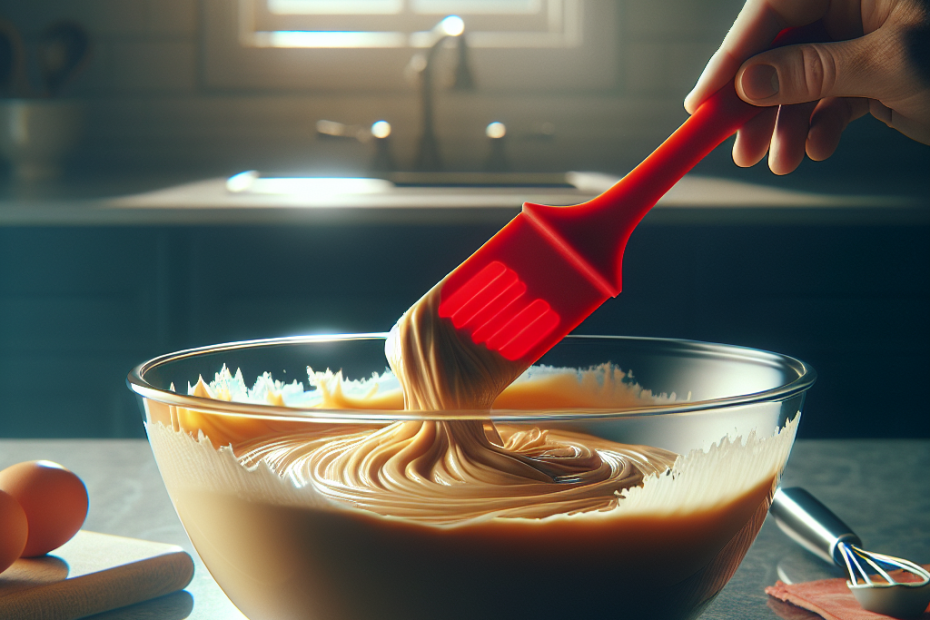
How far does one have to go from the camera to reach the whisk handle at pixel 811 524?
1.74ft

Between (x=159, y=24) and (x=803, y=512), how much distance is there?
2.15 meters

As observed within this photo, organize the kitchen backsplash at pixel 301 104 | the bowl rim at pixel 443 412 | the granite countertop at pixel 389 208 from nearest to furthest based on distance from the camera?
the bowl rim at pixel 443 412
the granite countertop at pixel 389 208
the kitchen backsplash at pixel 301 104

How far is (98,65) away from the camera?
2.31 metres

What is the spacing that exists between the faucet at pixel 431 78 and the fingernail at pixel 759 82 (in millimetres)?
1497

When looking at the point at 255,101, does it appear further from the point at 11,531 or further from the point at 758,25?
the point at 11,531

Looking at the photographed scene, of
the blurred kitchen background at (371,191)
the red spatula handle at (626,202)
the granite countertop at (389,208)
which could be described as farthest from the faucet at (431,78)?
the red spatula handle at (626,202)

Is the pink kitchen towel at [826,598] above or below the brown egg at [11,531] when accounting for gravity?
below

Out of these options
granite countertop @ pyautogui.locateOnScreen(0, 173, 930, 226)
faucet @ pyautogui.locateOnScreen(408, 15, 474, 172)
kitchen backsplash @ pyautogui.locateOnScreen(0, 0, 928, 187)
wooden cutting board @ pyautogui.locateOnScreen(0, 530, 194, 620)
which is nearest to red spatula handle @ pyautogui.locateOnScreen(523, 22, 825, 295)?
wooden cutting board @ pyautogui.locateOnScreen(0, 530, 194, 620)

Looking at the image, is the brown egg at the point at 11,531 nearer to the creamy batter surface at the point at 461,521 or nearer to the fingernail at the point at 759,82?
the creamy batter surface at the point at 461,521

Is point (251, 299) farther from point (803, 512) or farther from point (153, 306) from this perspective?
point (803, 512)

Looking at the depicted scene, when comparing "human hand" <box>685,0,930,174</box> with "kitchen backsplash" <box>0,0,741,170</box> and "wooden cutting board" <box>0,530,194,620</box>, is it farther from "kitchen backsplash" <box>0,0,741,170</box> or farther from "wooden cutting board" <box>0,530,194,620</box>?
"kitchen backsplash" <box>0,0,741,170</box>

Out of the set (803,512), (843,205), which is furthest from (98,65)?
(803,512)

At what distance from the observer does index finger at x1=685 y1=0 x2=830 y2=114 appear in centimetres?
70

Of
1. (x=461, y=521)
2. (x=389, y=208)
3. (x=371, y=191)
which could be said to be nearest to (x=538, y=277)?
(x=461, y=521)
